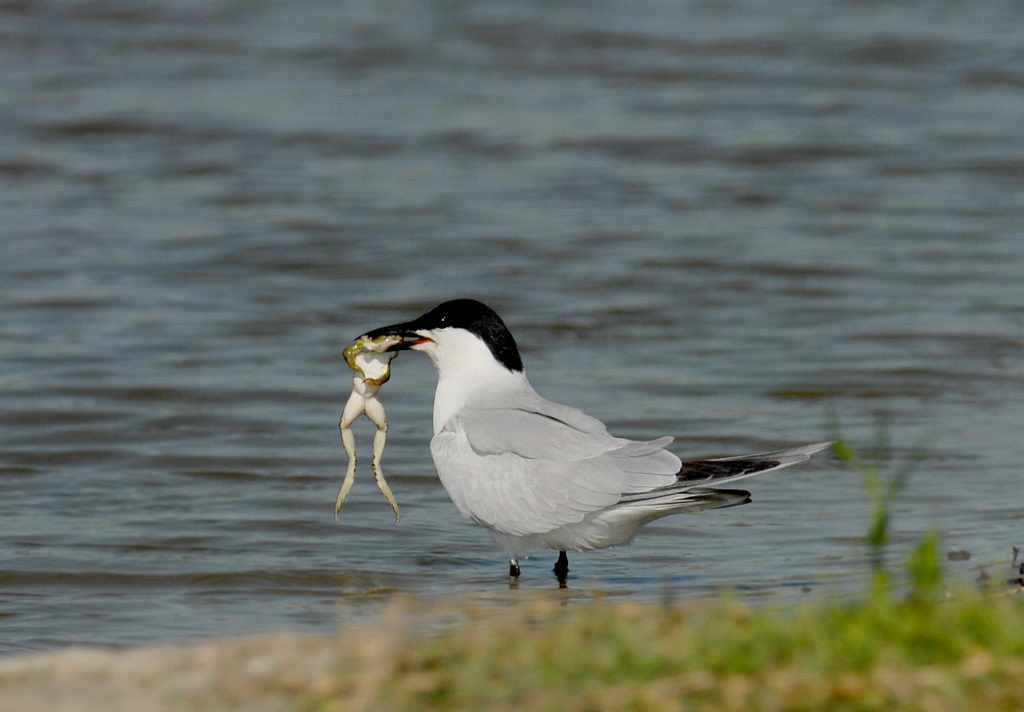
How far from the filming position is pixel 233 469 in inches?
299

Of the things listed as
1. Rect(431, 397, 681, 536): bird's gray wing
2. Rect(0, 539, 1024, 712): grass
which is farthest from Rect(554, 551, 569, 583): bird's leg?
Rect(0, 539, 1024, 712): grass

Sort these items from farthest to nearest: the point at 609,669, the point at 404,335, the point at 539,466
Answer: the point at 404,335 < the point at 539,466 < the point at 609,669

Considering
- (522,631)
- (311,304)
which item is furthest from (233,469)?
(522,631)

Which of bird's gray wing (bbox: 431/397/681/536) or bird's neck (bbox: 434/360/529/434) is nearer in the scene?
bird's gray wing (bbox: 431/397/681/536)

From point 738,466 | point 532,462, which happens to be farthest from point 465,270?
point 738,466

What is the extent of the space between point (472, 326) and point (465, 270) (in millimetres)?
4607

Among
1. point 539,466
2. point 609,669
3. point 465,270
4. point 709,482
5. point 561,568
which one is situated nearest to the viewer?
point 609,669

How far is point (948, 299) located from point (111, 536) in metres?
5.42

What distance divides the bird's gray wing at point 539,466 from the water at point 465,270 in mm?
301

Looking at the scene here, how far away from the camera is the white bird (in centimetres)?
555

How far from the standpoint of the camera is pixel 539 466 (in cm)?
578

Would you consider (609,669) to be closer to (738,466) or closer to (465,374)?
(738,466)

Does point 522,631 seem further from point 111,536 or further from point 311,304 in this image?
point 311,304

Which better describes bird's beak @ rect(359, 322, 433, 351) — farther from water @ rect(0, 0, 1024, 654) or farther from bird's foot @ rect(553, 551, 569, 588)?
bird's foot @ rect(553, 551, 569, 588)
